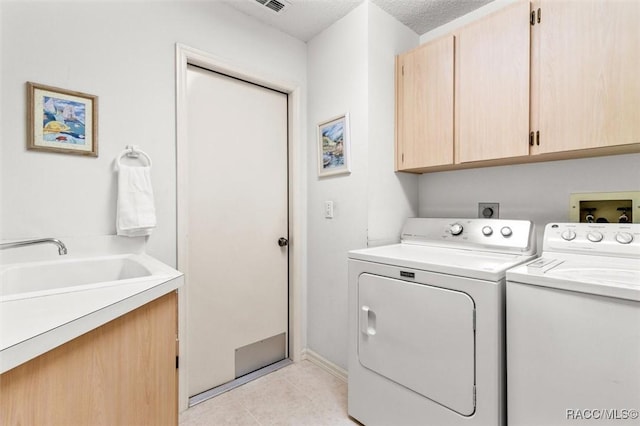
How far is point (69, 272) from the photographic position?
4.29 ft

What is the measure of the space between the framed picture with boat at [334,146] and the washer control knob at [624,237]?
1.37 metres

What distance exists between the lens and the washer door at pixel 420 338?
3.98 ft

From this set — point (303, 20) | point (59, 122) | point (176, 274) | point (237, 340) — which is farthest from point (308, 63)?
point (237, 340)

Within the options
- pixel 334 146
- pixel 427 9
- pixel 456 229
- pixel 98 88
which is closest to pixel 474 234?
pixel 456 229

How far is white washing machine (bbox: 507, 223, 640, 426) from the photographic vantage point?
0.90 meters

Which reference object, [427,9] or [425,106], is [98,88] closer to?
[425,106]

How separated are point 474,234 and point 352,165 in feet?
2.80

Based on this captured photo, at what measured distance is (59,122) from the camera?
1.37 meters

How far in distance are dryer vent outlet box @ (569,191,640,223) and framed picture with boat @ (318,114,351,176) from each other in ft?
4.15

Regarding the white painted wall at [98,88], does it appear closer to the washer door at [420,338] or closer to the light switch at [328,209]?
the light switch at [328,209]

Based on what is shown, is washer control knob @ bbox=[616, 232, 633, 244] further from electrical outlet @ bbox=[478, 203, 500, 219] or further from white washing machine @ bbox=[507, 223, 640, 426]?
electrical outlet @ bbox=[478, 203, 500, 219]

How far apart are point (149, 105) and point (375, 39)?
4.72ft

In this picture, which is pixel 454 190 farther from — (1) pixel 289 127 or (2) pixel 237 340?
(2) pixel 237 340

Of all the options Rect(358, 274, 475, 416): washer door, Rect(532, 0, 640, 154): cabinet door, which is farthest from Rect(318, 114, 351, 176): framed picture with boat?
Rect(532, 0, 640, 154): cabinet door
